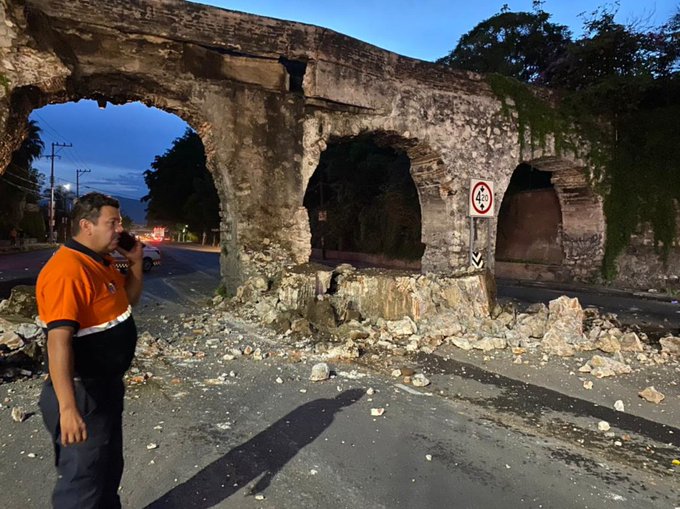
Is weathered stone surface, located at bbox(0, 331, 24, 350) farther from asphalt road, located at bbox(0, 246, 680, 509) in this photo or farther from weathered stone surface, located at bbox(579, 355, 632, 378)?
weathered stone surface, located at bbox(579, 355, 632, 378)

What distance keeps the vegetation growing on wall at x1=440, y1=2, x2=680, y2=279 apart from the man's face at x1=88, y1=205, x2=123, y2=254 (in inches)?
425

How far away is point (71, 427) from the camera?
69.9 inches

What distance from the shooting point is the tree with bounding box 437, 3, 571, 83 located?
18.2m

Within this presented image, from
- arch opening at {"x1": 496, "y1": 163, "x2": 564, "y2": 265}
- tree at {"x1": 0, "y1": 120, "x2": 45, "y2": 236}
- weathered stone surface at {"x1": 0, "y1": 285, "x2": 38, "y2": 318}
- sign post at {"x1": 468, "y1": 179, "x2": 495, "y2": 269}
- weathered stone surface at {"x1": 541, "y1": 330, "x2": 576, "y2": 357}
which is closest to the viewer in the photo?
weathered stone surface at {"x1": 541, "y1": 330, "x2": 576, "y2": 357}

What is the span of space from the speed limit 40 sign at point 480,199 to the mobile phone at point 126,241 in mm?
6474

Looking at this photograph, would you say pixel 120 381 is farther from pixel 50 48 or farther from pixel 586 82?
pixel 586 82

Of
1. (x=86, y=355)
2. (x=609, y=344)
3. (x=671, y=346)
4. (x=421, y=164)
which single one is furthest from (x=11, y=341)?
(x=421, y=164)

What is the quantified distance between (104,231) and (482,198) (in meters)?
6.96

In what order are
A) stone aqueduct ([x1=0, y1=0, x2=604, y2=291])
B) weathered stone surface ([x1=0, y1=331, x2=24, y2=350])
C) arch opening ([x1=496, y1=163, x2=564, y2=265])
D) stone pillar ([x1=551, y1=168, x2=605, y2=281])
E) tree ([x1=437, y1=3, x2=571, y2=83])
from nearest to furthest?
weathered stone surface ([x1=0, y1=331, x2=24, y2=350]) < stone aqueduct ([x1=0, y1=0, x2=604, y2=291]) < stone pillar ([x1=551, y1=168, x2=605, y2=281]) < arch opening ([x1=496, y1=163, x2=564, y2=265]) < tree ([x1=437, y1=3, x2=571, y2=83])

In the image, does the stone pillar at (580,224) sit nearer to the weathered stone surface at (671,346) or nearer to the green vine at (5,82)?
the weathered stone surface at (671,346)

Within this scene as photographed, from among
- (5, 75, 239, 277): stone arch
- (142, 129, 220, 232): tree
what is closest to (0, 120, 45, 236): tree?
(142, 129, 220, 232): tree

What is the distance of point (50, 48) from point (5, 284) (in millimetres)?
7250

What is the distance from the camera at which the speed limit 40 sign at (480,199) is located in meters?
8.01

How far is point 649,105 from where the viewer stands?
522 inches
